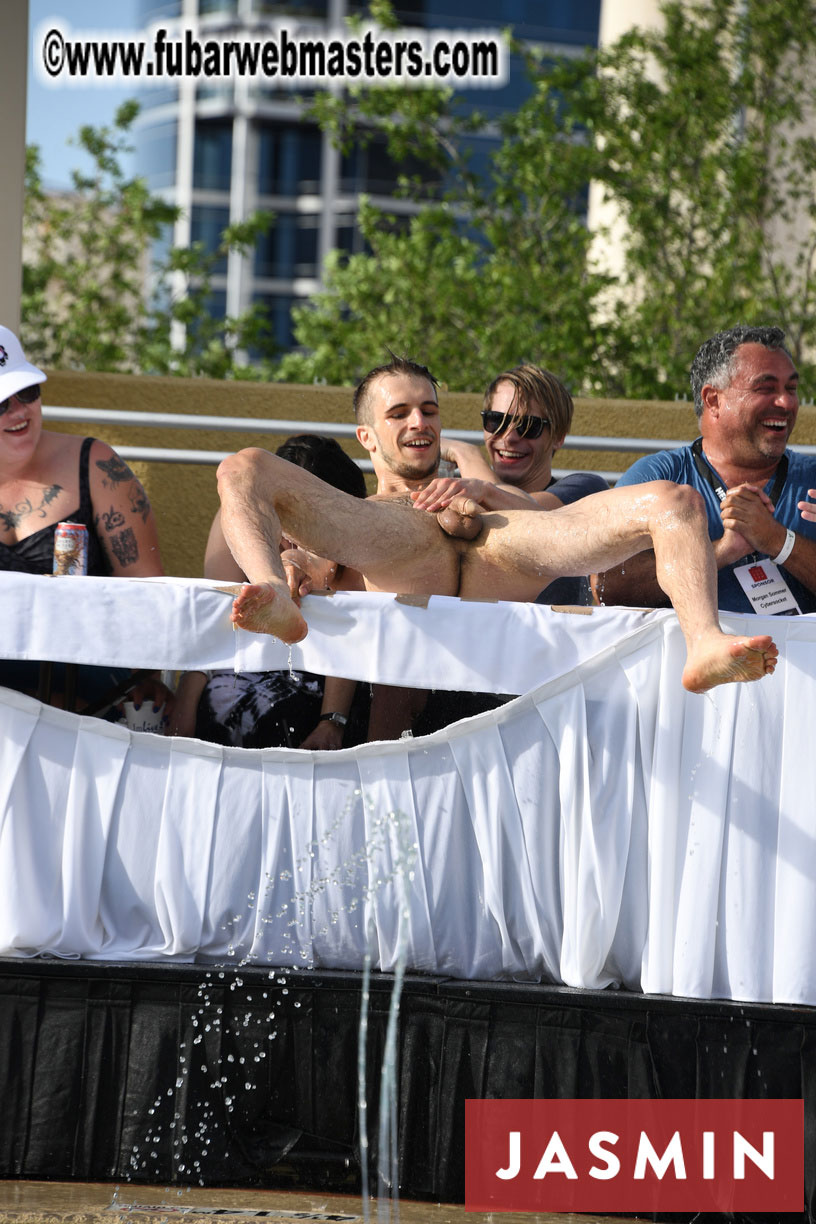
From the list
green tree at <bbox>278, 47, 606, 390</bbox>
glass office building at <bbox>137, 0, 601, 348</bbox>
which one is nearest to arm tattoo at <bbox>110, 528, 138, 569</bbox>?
green tree at <bbox>278, 47, 606, 390</bbox>

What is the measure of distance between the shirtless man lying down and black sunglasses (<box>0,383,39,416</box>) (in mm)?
1010

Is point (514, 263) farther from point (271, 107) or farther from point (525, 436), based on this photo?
point (271, 107)

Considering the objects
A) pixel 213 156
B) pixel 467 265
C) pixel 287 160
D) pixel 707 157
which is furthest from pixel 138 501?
pixel 213 156

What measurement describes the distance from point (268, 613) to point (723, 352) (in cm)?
171

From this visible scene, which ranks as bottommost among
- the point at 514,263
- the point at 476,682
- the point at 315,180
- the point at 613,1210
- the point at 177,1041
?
the point at 613,1210

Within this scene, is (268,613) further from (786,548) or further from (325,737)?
(786,548)

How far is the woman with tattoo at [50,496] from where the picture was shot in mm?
3717

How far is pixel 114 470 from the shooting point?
3865 mm

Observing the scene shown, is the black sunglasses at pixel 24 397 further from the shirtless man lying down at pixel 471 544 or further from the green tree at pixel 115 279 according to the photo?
the green tree at pixel 115 279

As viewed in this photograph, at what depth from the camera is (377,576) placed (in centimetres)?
330

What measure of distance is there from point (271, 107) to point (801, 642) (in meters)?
47.7

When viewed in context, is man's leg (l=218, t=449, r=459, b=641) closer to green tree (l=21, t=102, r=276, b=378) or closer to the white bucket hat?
the white bucket hat

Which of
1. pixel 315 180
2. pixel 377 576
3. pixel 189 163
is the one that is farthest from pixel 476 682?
pixel 189 163

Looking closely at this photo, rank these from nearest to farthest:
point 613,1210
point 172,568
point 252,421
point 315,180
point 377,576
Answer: point 613,1210, point 377,576, point 252,421, point 172,568, point 315,180
